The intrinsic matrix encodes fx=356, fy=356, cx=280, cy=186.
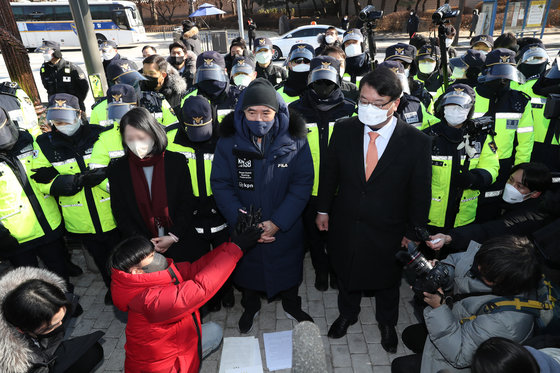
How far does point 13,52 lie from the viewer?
6.12m

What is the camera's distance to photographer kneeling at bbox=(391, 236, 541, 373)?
1.89 metres

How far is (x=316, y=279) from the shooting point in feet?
13.7

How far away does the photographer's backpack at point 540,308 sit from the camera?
190 cm

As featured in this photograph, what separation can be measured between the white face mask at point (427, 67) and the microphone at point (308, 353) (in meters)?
6.20

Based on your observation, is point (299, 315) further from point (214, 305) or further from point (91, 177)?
point (91, 177)

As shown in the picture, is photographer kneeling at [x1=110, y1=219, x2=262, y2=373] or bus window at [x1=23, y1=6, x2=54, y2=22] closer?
photographer kneeling at [x1=110, y1=219, x2=262, y2=373]

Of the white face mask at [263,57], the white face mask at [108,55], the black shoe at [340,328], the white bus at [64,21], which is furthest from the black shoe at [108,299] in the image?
the white bus at [64,21]

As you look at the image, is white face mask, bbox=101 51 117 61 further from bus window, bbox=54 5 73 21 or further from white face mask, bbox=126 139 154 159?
bus window, bbox=54 5 73 21

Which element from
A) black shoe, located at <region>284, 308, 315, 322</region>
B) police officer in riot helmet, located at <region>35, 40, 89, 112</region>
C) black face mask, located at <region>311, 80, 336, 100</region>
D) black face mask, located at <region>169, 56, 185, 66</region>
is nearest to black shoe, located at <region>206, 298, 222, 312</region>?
black shoe, located at <region>284, 308, 315, 322</region>

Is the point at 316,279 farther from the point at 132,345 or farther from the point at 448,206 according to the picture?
the point at 132,345

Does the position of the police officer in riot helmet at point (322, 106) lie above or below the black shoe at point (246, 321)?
above

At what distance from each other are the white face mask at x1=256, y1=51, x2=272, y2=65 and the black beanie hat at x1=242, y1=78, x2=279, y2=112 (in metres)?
4.70

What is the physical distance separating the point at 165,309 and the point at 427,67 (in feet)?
19.2

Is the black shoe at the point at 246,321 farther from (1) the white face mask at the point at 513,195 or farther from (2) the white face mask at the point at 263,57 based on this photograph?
(2) the white face mask at the point at 263,57
